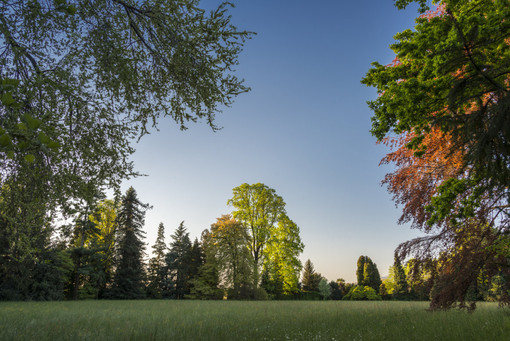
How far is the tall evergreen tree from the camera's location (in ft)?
104

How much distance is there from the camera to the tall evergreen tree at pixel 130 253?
3161 cm

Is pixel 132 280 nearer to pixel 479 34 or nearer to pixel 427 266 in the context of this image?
pixel 427 266

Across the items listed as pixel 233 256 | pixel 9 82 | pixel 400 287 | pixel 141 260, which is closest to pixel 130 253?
pixel 141 260

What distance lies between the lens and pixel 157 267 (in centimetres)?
3988

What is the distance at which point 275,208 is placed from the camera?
1176 inches

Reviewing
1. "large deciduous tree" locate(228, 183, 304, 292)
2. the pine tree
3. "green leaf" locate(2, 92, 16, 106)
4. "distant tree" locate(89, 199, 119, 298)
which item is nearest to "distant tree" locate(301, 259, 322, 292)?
the pine tree

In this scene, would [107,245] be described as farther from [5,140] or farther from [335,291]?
[335,291]

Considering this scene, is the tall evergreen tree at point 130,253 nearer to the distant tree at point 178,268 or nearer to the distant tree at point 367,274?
the distant tree at point 178,268

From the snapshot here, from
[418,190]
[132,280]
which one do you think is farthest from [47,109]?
[132,280]

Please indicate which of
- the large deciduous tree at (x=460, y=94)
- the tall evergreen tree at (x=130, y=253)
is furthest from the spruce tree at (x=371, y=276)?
the large deciduous tree at (x=460, y=94)

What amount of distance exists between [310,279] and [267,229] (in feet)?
95.1

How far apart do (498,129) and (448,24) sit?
2092 mm

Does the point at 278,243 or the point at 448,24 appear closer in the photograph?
the point at 448,24

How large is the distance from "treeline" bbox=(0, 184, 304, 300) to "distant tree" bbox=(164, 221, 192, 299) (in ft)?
8.36
